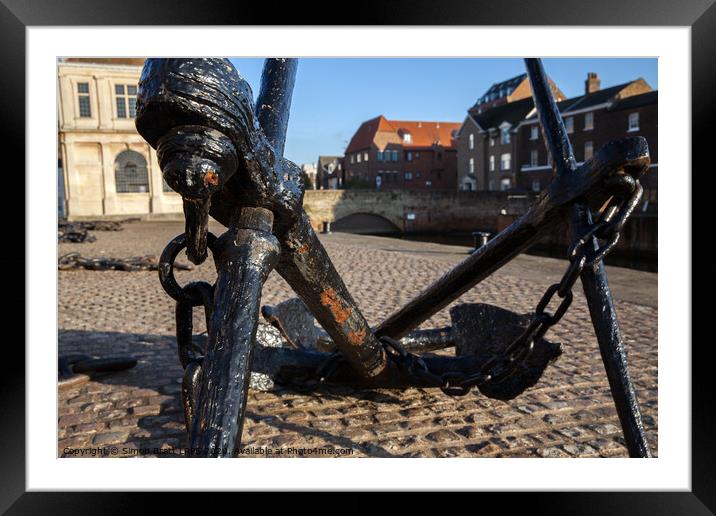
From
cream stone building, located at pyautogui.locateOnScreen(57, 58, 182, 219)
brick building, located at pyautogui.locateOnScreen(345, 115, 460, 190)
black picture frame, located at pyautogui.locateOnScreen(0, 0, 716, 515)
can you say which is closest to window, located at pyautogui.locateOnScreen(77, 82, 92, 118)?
cream stone building, located at pyautogui.locateOnScreen(57, 58, 182, 219)

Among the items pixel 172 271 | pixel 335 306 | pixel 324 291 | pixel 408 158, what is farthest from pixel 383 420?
pixel 408 158

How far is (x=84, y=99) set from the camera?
28.3 m

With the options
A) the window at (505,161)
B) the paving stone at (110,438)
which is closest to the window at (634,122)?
the window at (505,161)

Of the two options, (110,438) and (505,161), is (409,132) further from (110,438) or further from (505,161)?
(110,438)

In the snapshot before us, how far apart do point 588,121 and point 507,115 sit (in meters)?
11.7

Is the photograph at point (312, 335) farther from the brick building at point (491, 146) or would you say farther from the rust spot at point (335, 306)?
the brick building at point (491, 146)

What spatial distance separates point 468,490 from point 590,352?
8.75 ft

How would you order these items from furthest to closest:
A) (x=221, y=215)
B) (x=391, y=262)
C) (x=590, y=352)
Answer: (x=391, y=262), (x=590, y=352), (x=221, y=215)

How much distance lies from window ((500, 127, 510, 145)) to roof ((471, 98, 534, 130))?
559 mm

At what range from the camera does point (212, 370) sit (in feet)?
5.07

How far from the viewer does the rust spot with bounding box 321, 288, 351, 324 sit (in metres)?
2.27

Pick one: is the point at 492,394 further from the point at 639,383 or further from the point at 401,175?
the point at 401,175

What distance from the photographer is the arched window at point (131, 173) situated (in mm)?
29609
